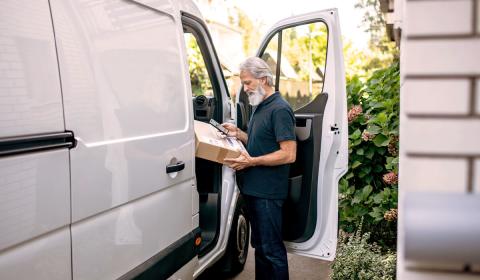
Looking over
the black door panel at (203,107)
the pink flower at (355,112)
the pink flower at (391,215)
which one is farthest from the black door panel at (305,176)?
the pink flower at (355,112)

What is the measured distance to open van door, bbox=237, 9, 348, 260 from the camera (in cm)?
357

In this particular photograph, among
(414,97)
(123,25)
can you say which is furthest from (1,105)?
(414,97)

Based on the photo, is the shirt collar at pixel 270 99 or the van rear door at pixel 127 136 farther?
the shirt collar at pixel 270 99

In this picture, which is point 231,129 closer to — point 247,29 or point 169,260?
point 169,260

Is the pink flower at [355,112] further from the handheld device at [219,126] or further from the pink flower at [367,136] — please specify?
the handheld device at [219,126]

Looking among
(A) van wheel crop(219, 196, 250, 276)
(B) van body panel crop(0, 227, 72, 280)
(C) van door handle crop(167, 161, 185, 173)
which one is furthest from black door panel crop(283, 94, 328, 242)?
(B) van body panel crop(0, 227, 72, 280)

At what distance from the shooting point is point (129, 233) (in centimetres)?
248

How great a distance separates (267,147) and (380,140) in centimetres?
135

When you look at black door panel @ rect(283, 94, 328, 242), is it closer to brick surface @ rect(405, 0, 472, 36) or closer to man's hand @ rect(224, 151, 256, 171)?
man's hand @ rect(224, 151, 256, 171)

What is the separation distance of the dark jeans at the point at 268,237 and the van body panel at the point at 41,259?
5.76 feet

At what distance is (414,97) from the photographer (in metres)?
1.08

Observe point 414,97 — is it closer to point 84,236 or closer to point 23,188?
point 23,188

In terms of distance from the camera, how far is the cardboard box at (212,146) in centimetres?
322

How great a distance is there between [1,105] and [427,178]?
1.36m
